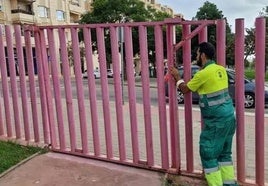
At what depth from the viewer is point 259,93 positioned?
3.91m

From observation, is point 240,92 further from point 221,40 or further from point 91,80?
point 91,80

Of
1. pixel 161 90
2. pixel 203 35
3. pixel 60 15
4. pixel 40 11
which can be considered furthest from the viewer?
pixel 60 15

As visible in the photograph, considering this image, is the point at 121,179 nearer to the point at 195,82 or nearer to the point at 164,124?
the point at 164,124

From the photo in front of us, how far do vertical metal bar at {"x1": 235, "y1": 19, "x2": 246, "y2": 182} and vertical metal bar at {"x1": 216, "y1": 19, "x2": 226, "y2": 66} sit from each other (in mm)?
140

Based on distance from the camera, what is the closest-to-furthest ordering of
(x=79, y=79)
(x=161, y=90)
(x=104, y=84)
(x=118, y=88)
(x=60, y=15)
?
(x=161, y=90) < (x=118, y=88) < (x=104, y=84) < (x=79, y=79) < (x=60, y=15)

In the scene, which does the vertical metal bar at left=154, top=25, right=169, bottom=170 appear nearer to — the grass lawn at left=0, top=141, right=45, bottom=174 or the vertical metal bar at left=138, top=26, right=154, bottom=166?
the vertical metal bar at left=138, top=26, right=154, bottom=166

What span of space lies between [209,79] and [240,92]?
0.47m

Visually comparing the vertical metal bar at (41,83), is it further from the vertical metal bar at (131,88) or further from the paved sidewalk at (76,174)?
the vertical metal bar at (131,88)

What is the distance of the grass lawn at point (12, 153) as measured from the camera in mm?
4938

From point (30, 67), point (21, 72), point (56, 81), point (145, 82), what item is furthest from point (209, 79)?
point (21, 72)

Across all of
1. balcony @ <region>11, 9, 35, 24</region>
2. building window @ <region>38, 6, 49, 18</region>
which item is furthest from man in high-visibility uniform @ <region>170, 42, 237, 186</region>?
building window @ <region>38, 6, 49, 18</region>

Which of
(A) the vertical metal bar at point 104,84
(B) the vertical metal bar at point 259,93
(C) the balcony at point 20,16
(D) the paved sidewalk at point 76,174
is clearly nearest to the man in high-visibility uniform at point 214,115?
(B) the vertical metal bar at point 259,93

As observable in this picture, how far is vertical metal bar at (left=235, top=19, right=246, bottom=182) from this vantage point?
12.7 feet

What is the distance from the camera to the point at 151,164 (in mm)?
4695
